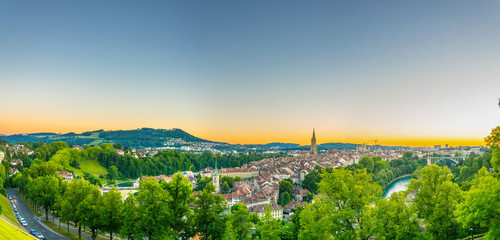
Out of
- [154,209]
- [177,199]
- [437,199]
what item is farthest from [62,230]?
[437,199]

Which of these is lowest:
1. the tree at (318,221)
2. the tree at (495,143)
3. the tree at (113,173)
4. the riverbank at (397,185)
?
the riverbank at (397,185)

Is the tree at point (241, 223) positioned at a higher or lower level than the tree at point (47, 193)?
higher

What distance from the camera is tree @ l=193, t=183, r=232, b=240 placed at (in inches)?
763

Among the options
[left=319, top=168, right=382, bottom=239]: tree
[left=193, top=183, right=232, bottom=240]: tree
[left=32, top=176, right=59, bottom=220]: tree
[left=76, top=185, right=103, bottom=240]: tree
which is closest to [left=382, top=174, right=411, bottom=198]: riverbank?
[left=193, top=183, right=232, bottom=240]: tree

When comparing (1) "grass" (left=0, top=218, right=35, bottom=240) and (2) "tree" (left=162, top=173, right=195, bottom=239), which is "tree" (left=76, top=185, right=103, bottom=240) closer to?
(1) "grass" (left=0, top=218, right=35, bottom=240)

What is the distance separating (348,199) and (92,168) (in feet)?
291

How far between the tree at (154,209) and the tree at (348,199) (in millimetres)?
8824

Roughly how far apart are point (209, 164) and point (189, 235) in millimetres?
109936

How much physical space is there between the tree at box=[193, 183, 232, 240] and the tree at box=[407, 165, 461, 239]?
35.2ft

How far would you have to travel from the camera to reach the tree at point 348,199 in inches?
587

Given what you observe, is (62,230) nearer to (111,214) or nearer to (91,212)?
(91,212)

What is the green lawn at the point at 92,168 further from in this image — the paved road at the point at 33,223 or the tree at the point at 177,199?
the tree at the point at 177,199

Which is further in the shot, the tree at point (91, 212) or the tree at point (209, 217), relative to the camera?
the tree at point (91, 212)

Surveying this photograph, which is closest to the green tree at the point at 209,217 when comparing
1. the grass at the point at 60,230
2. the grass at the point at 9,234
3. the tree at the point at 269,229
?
the tree at the point at 269,229
